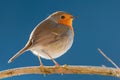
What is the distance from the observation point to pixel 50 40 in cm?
109

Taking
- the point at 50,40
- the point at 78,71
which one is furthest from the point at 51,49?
the point at 78,71

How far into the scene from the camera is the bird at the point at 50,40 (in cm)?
105

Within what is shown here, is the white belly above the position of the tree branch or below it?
above

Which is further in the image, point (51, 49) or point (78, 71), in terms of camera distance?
point (51, 49)

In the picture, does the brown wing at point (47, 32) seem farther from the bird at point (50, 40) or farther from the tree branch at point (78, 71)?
the tree branch at point (78, 71)

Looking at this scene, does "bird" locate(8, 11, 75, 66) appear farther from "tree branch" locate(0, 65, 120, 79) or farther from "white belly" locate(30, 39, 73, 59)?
"tree branch" locate(0, 65, 120, 79)

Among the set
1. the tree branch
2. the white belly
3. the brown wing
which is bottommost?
the tree branch

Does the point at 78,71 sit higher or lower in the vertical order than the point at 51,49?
lower

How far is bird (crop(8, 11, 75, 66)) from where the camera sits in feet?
3.45

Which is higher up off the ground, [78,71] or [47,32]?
[47,32]

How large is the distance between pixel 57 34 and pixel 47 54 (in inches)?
4.6

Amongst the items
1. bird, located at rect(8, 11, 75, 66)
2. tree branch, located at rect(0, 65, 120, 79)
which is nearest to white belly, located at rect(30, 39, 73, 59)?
bird, located at rect(8, 11, 75, 66)

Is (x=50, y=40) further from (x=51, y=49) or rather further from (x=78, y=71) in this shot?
(x=78, y=71)

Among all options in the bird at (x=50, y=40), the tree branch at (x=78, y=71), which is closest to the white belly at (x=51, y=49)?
the bird at (x=50, y=40)
